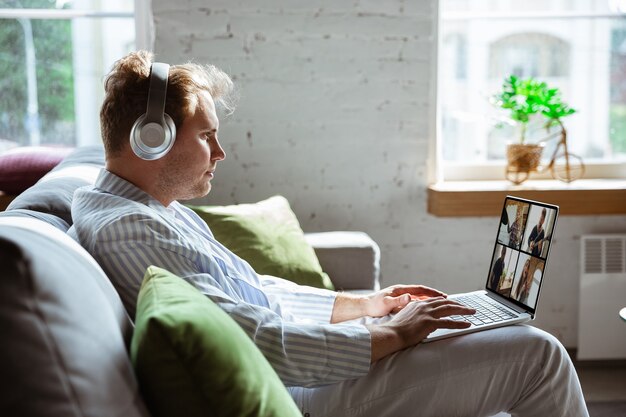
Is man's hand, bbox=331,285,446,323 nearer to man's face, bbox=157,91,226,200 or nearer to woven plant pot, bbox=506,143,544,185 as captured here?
man's face, bbox=157,91,226,200

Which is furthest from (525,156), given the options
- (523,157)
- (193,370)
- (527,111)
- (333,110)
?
(193,370)

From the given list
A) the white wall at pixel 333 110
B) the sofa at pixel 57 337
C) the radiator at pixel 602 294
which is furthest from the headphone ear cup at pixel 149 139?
the radiator at pixel 602 294

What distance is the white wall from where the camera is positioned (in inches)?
113

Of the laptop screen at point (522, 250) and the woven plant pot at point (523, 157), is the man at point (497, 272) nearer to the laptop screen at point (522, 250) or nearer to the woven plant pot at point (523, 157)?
the laptop screen at point (522, 250)

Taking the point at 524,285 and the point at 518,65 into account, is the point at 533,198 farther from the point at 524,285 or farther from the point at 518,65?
the point at 524,285

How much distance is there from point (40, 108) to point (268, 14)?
1015mm

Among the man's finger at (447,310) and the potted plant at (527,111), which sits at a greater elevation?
the potted plant at (527,111)

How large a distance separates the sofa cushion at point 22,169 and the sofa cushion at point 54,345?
1.68 m

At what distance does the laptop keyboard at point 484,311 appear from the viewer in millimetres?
1510

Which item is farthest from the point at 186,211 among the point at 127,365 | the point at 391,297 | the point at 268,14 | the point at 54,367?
the point at 268,14

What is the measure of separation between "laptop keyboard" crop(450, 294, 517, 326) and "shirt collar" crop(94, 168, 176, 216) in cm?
66

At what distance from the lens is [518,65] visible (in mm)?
3232

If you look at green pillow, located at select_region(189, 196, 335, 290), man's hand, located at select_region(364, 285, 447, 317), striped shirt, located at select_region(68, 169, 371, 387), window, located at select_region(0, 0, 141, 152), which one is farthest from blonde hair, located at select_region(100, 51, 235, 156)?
window, located at select_region(0, 0, 141, 152)

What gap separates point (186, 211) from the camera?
1811mm
